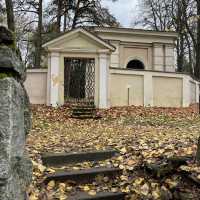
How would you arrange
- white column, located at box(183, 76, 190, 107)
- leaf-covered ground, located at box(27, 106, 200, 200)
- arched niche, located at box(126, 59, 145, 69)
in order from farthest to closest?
arched niche, located at box(126, 59, 145, 69) → white column, located at box(183, 76, 190, 107) → leaf-covered ground, located at box(27, 106, 200, 200)

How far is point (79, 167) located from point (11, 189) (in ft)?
9.69

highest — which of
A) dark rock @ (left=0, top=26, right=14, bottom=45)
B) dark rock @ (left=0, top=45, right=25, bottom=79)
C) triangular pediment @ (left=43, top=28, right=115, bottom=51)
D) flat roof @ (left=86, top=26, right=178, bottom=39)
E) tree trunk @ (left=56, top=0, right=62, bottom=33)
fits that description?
tree trunk @ (left=56, top=0, right=62, bottom=33)

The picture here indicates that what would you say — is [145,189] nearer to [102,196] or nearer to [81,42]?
[102,196]

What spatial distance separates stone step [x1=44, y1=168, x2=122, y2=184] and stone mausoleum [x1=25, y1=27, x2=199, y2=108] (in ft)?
43.5

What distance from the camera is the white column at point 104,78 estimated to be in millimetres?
19094

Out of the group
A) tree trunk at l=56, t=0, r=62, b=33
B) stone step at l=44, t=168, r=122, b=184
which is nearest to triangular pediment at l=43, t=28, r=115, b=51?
tree trunk at l=56, t=0, r=62, b=33

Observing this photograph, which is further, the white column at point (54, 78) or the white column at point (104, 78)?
the white column at point (104, 78)

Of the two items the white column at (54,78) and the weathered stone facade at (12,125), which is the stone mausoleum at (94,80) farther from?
the weathered stone facade at (12,125)

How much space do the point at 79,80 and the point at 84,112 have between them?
4607 mm

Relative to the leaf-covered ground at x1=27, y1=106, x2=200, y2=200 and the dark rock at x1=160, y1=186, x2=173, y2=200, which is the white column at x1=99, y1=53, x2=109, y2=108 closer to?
the leaf-covered ground at x1=27, y1=106, x2=200, y2=200

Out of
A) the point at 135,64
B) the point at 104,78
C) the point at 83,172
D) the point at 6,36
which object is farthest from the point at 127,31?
the point at 6,36

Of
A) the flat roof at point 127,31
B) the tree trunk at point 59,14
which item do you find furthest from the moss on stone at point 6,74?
the tree trunk at point 59,14

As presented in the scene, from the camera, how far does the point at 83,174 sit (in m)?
5.43

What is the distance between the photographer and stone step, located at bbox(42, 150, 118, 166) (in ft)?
19.7
